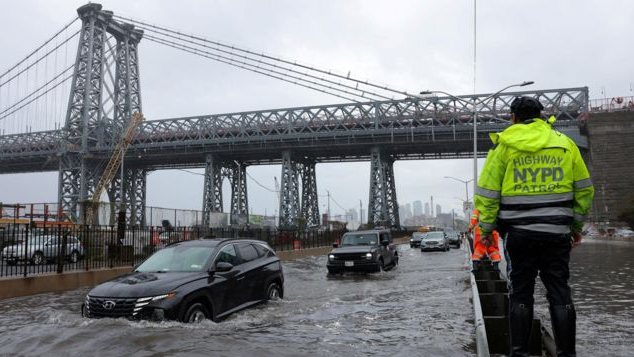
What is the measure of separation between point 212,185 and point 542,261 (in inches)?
2668

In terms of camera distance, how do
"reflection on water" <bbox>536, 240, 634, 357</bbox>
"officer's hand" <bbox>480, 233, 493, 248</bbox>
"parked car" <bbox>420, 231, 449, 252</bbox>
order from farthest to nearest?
"parked car" <bbox>420, 231, 449, 252</bbox>, "reflection on water" <bbox>536, 240, 634, 357</bbox>, "officer's hand" <bbox>480, 233, 493, 248</bbox>

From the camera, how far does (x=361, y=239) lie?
19031 millimetres

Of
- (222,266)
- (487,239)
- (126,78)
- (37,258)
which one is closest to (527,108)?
(487,239)

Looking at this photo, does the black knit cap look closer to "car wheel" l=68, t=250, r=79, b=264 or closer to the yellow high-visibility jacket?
the yellow high-visibility jacket

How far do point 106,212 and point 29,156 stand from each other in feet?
208

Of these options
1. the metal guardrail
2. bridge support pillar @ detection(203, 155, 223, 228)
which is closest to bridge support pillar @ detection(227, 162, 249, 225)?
bridge support pillar @ detection(203, 155, 223, 228)

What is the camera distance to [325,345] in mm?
6617

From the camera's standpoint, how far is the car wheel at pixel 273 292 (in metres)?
9.86

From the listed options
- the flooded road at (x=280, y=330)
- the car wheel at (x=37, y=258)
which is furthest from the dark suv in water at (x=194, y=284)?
the car wheel at (x=37, y=258)

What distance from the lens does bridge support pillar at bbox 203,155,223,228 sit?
229 feet

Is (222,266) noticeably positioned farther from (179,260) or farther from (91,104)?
(91,104)

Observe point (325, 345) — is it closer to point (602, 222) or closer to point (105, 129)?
point (602, 222)

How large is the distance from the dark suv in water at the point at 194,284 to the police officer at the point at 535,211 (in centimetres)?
469

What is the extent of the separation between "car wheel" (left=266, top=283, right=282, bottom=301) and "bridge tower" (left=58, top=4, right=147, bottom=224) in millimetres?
60890
